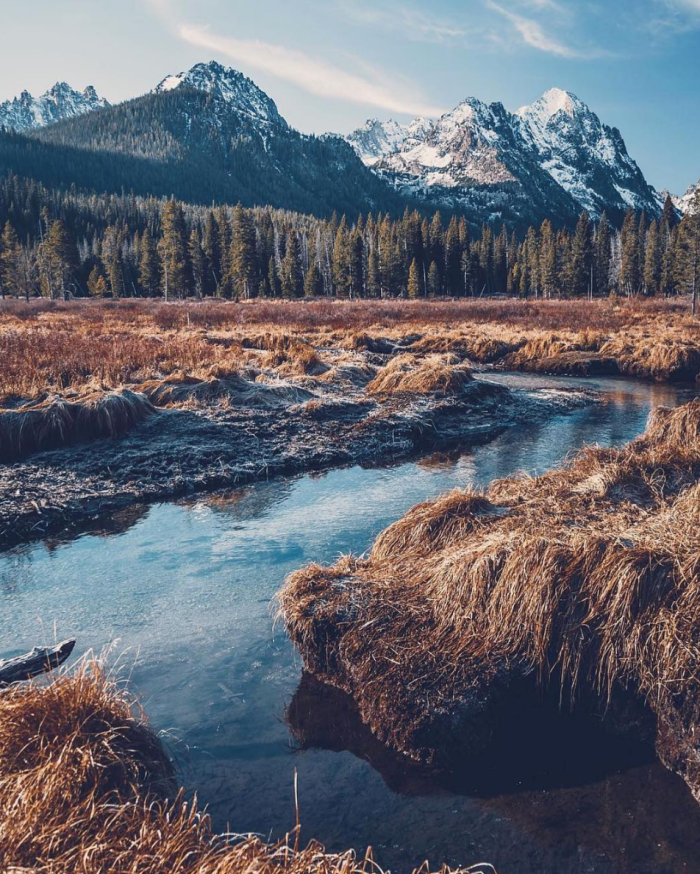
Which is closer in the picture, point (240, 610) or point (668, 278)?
point (240, 610)

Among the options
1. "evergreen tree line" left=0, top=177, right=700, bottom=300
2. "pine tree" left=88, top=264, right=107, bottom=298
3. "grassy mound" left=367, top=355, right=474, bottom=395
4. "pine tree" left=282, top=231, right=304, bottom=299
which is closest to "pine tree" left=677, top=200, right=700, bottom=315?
"evergreen tree line" left=0, top=177, right=700, bottom=300

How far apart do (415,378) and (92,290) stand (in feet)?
252

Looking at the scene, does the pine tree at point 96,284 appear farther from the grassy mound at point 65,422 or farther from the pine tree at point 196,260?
the grassy mound at point 65,422

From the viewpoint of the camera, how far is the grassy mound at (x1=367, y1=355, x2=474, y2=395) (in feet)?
61.6

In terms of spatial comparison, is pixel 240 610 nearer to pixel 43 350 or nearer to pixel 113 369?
pixel 113 369

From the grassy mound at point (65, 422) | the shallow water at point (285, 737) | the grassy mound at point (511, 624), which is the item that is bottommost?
the shallow water at point (285, 737)

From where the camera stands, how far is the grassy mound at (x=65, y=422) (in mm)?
12078

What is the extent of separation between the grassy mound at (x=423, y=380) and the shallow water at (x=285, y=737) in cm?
998

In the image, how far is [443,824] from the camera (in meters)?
4.11

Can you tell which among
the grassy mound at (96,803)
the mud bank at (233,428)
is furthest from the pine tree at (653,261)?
the grassy mound at (96,803)

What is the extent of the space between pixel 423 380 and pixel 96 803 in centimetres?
1672

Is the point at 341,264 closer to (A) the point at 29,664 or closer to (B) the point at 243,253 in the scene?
(B) the point at 243,253

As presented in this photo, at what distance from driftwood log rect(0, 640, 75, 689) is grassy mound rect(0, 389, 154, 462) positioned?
813 cm

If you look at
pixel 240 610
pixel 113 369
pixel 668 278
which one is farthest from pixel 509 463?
pixel 668 278
